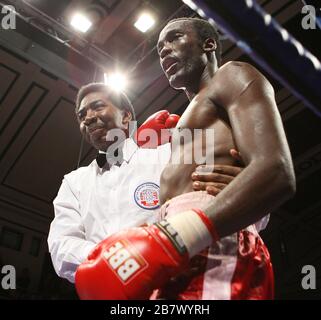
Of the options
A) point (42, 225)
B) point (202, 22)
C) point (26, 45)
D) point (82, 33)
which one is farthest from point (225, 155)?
point (42, 225)

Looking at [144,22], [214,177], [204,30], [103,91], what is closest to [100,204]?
[214,177]

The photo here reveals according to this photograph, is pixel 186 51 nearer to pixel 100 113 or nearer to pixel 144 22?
pixel 100 113

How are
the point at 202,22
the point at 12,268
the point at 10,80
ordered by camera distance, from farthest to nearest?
the point at 12,268 < the point at 10,80 < the point at 202,22

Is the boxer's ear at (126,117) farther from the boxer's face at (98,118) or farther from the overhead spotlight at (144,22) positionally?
the overhead spotlight at (144,22)

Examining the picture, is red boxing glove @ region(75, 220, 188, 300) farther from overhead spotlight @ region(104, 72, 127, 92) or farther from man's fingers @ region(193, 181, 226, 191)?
overhead spotlight @ region(104, 72, 127, 92)

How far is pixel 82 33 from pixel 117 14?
554mm

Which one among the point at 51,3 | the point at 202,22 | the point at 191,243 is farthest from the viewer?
the point at 51,3

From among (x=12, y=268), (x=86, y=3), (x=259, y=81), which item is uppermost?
(x=86, y=3)

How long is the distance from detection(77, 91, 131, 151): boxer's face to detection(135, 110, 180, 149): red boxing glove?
0.14 meters

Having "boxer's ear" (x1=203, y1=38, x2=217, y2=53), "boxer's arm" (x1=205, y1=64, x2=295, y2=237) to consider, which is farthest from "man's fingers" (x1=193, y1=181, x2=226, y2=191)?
"boxer's ear" (x1=203, y1=38, x2=217, y2=53)

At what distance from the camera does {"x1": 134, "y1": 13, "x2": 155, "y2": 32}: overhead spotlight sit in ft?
15.7

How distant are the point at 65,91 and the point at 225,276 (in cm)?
500

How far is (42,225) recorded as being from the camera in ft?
22.3
